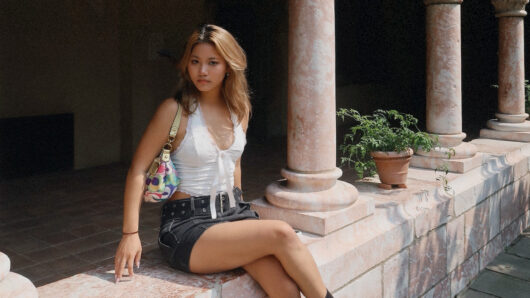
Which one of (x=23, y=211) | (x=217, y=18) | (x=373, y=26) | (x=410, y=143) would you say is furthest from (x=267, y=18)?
(x=410, y=143)

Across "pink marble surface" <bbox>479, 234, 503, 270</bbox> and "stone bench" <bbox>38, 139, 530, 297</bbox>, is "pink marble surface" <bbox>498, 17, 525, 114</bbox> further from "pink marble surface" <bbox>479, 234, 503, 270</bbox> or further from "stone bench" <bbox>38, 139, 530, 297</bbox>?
"pink marble surface" <bbox>479, 234, 503, 270</bbox>

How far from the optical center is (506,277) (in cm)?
387

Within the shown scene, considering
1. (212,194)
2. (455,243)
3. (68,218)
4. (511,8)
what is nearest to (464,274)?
(455,243)

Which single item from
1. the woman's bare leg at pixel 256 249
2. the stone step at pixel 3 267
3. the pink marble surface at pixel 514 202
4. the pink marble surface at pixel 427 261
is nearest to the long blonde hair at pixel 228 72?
the woman's bare leg at pixel 256 249

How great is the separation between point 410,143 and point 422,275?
82cm

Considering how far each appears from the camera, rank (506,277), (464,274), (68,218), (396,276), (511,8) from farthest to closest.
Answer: (511,8) < (68,218) < (506,277) < (464,274) < (396,276)

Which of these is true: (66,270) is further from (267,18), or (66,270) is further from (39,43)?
(267,18)

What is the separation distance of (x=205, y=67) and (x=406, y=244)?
1614 millimetres

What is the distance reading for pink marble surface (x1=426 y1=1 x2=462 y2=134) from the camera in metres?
3.89

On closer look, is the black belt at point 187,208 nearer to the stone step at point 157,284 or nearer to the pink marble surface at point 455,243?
the stone step at point 157,284

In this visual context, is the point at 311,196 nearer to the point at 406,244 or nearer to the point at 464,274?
the point at 406,244

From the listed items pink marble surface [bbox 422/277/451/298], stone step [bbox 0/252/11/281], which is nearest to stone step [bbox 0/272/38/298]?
stone step [bbox 0/252/11/281]

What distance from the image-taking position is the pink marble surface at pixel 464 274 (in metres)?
3.60

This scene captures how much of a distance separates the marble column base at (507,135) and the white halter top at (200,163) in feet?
12.7
